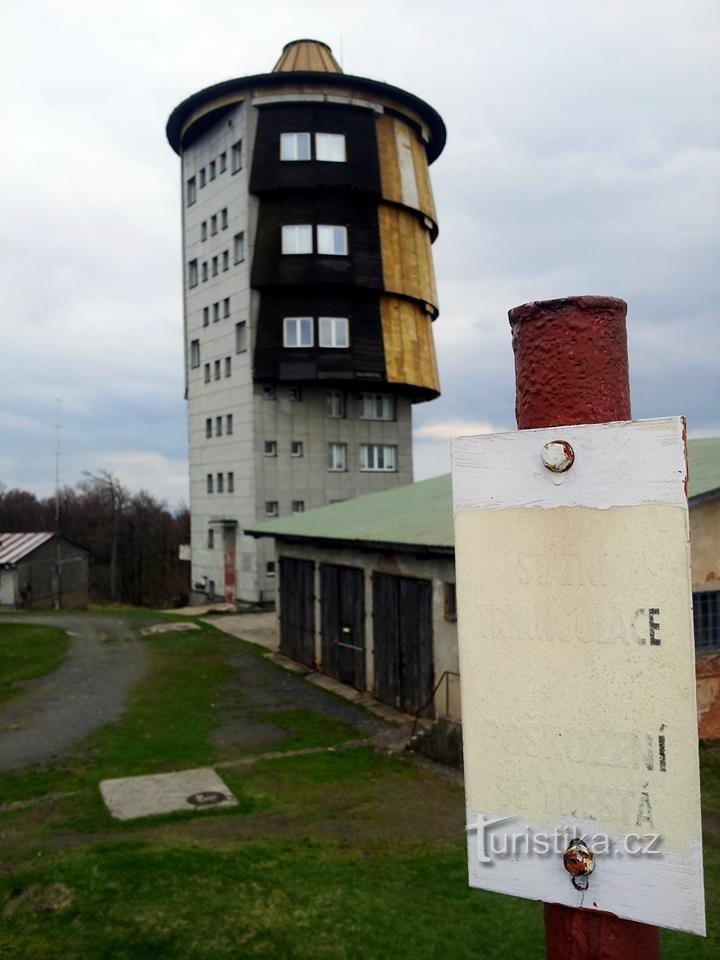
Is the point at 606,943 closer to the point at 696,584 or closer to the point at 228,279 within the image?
the point at 696,584

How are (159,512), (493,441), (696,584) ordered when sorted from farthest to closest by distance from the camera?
(159,512)
(696,584)
(493,441)

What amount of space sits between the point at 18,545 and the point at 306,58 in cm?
3041

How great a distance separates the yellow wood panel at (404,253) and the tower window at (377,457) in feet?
25.5

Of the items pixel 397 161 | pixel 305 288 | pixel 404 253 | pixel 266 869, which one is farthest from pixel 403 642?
pixel 397 161

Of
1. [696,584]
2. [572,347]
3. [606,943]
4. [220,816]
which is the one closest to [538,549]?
[572,347]

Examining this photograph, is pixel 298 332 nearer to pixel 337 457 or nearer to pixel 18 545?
pixel 337 457

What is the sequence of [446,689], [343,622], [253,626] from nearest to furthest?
[446,689], [343,622], [253,626]

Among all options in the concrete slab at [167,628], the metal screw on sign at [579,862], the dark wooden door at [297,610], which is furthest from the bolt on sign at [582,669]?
the concrete slab at [167,628]

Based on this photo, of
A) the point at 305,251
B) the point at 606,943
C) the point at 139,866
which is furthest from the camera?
the point at 305,251

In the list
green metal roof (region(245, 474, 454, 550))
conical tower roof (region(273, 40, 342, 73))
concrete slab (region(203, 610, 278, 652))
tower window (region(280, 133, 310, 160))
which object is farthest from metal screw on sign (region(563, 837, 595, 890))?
conical tower roof (region(273, 40, 342, 73))

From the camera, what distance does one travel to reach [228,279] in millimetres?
39844

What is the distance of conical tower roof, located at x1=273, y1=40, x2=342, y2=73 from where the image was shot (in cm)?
4009

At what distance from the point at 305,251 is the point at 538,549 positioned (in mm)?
37489

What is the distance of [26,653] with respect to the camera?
24.5 m
